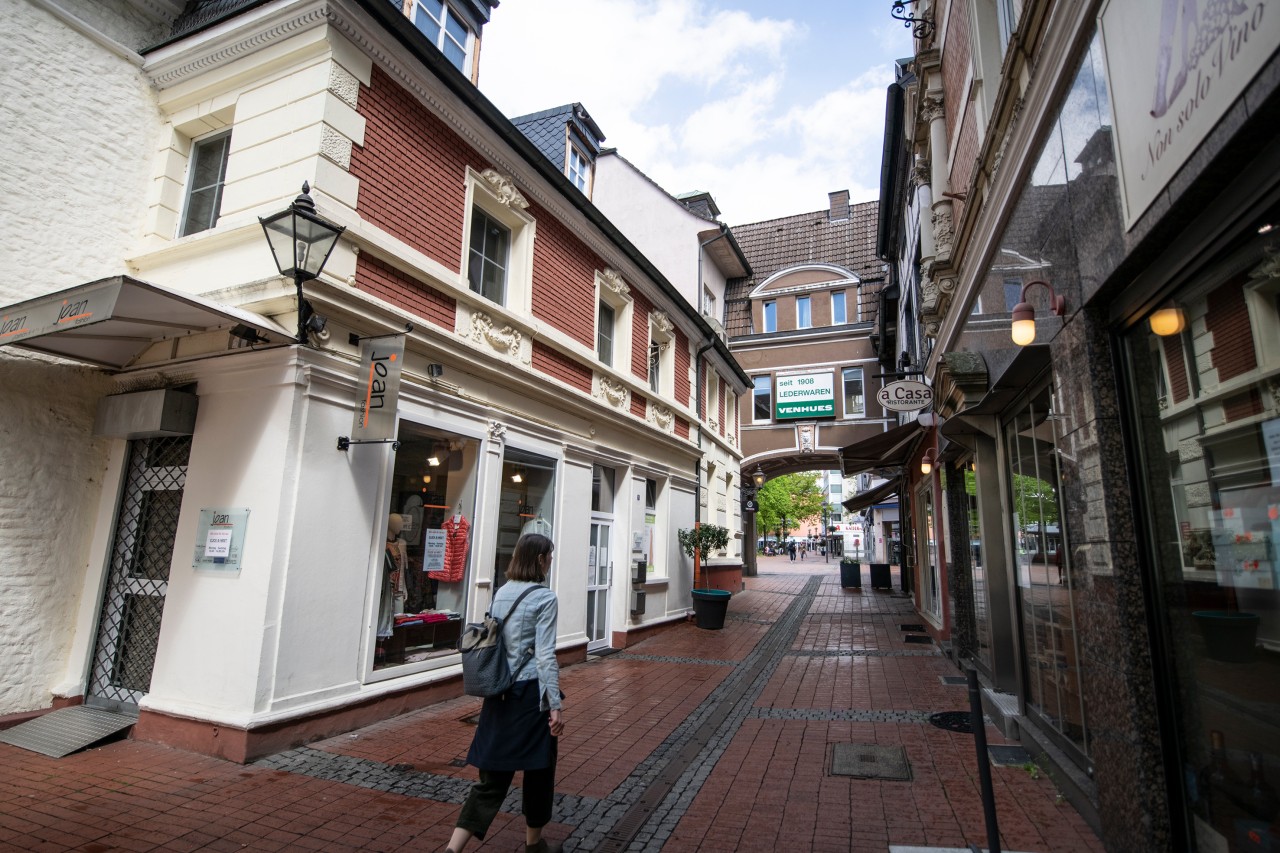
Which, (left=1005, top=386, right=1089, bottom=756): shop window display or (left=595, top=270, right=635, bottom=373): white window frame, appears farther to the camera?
(left=595, top=270, right=635, bottom=373): white window frame

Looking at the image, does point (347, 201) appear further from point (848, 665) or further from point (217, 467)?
point (848, 665)

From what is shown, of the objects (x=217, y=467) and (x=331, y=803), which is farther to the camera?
(x=217, y=467)

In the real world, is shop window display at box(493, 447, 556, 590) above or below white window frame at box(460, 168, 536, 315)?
below

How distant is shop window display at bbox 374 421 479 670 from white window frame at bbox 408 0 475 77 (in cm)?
487

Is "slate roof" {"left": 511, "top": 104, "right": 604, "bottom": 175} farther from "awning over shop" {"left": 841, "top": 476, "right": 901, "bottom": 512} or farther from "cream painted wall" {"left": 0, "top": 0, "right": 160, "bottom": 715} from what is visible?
"awning over shop" {"left": 841, "top": 476, "right": 901, "bottom": 512}

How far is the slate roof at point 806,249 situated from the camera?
2411 cm

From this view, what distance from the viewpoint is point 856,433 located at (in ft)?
70.9

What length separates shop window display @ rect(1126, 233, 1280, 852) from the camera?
2480mm

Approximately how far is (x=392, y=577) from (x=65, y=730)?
8.79 ft

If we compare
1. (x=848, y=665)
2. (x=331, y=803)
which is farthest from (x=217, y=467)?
(x=848, y=665)

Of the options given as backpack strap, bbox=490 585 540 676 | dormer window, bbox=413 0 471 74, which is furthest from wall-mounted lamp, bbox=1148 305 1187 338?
dormer window, bbox=413 0 471 74

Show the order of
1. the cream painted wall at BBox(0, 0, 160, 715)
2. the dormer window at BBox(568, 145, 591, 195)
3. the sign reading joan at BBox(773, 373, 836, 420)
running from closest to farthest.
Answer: the cream painted wall at BBox(0, 0, 160, 715), the dormer window at BBox(568, 145, 591, 195), the sign reading joan at BBox(773, 373, 836, 420)

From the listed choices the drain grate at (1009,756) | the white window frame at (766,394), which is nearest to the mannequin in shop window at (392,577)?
the drain grate at (1009,756)

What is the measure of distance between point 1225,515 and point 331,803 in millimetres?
5122
